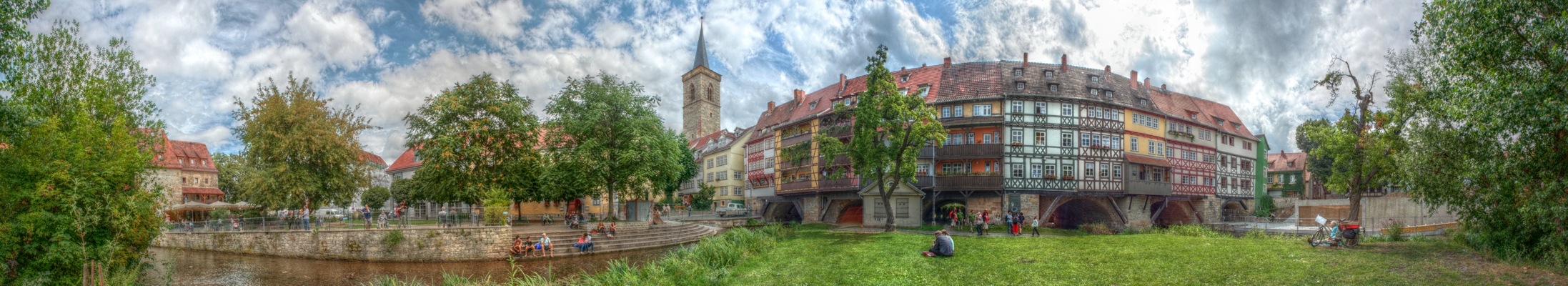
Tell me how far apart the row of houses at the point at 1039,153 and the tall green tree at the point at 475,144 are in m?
11.9

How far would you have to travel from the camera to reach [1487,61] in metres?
12.8

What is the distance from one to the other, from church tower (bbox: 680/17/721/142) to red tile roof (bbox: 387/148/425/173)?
98.6ft

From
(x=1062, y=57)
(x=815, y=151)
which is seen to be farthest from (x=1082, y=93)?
(x=815, y=151)

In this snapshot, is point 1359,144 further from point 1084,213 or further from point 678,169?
point 678,169

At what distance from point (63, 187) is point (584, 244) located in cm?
1506

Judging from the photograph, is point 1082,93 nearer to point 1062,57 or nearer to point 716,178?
point 1062,57

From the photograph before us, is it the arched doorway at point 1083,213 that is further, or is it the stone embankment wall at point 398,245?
the arched doorway at point 1083,213

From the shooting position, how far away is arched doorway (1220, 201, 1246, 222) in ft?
156

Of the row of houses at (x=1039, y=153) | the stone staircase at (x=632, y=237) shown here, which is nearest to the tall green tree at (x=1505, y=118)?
the row of houses at (x=1039, y=153)

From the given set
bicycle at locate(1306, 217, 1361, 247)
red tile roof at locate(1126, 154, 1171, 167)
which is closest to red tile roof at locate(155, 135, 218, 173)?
red tile roof at locate(1126, 154, 1171, 167)

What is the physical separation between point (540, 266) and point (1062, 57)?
95.3ft

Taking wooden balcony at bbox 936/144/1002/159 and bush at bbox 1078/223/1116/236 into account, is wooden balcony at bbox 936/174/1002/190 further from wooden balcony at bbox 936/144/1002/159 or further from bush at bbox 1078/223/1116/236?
bush at bbox 1078/223/1116/236

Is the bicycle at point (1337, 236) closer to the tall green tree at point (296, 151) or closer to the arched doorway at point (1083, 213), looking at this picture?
the arched doorway at point (1083, 213)

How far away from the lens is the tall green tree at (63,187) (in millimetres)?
13938
